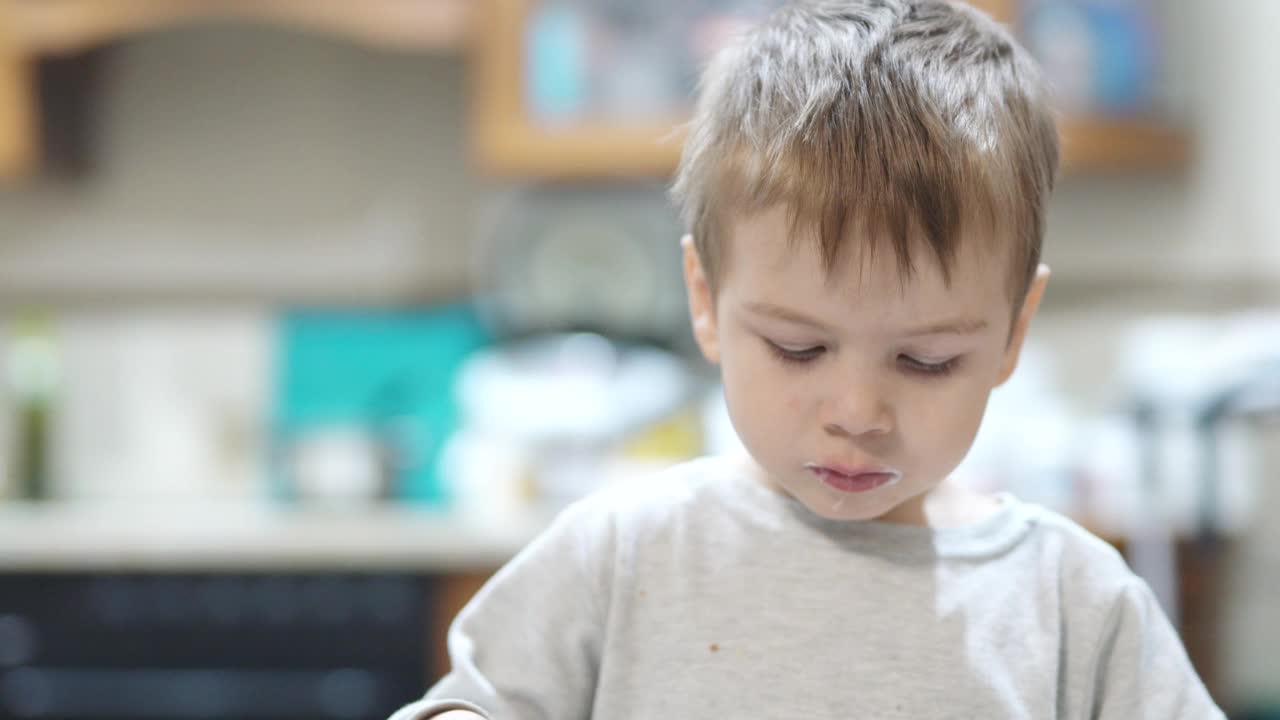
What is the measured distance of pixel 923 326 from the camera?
2.05 ft

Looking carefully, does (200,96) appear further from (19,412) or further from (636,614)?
(636,614)

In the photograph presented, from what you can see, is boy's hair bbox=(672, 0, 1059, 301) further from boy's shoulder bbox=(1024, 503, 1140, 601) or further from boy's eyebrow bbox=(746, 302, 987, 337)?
boy's shoulder bbox=(1024, 503, 1140, 601)

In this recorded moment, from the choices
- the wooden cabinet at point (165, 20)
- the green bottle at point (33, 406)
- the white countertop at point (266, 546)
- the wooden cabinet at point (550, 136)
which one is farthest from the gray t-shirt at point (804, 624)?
the green bottle at point (33, 406)

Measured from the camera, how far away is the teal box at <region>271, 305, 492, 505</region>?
2.51m

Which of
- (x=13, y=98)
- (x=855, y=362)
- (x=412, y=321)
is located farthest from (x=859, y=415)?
(x=13, y=98)

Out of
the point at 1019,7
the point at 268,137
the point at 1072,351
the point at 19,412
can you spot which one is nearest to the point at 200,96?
the point at 268,137

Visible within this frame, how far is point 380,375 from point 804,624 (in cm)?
195

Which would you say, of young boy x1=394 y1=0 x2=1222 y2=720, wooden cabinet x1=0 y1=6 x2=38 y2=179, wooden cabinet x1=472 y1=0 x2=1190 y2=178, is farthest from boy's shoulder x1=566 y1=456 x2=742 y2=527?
wooden cabinet x1=0 y1=6 x2=38 y2=179

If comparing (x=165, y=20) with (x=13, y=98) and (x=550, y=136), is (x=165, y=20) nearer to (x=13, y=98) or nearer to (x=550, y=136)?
(x=13, y=98)

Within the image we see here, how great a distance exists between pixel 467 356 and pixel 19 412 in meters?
0.86

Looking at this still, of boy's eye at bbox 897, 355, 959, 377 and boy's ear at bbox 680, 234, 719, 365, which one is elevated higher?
boy's ear at bbox 680, 234, 719, 365

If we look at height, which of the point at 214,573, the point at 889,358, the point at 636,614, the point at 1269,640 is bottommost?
the point at 1269,640

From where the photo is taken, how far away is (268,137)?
264cm

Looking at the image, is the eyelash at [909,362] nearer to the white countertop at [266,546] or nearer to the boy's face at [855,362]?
the boy's face at [855,362]
